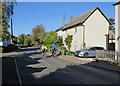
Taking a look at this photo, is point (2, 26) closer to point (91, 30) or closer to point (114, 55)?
point (91, 30)

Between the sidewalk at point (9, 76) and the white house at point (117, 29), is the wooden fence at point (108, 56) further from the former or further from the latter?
the sidewalk at point (9, 76)

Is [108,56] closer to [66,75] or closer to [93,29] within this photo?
[66,75]

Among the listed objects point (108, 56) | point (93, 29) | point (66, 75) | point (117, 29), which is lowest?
point (66, 75)

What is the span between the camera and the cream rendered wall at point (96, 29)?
25.8 meters

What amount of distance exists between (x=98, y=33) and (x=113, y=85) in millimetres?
21254

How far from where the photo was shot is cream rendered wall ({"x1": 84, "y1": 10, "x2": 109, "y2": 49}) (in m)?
25.8

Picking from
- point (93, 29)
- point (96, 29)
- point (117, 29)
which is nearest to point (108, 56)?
point (117, 29)

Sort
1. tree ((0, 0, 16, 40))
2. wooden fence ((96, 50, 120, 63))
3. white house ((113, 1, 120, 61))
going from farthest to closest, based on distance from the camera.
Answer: tree ((0, 0, 16, 40)), white house ((113, 1, 120, 61)), wooden fence ((96, 50, 120, 63))

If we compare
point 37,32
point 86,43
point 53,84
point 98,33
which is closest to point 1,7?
point 86,43

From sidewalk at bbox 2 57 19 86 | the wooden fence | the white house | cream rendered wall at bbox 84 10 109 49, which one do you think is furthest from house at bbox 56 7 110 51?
sidewalk at bbox 2 57 19 86

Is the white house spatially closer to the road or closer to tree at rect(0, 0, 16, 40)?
the road

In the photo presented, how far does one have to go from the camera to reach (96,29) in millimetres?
26484

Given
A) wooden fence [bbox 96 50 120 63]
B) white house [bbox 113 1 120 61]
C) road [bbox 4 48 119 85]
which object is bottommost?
road [bbox 4 48 119 85]

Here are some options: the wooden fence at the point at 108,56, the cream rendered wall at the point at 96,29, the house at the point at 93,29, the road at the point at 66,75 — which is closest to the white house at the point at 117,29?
the wooden fence at the point at 108,56
